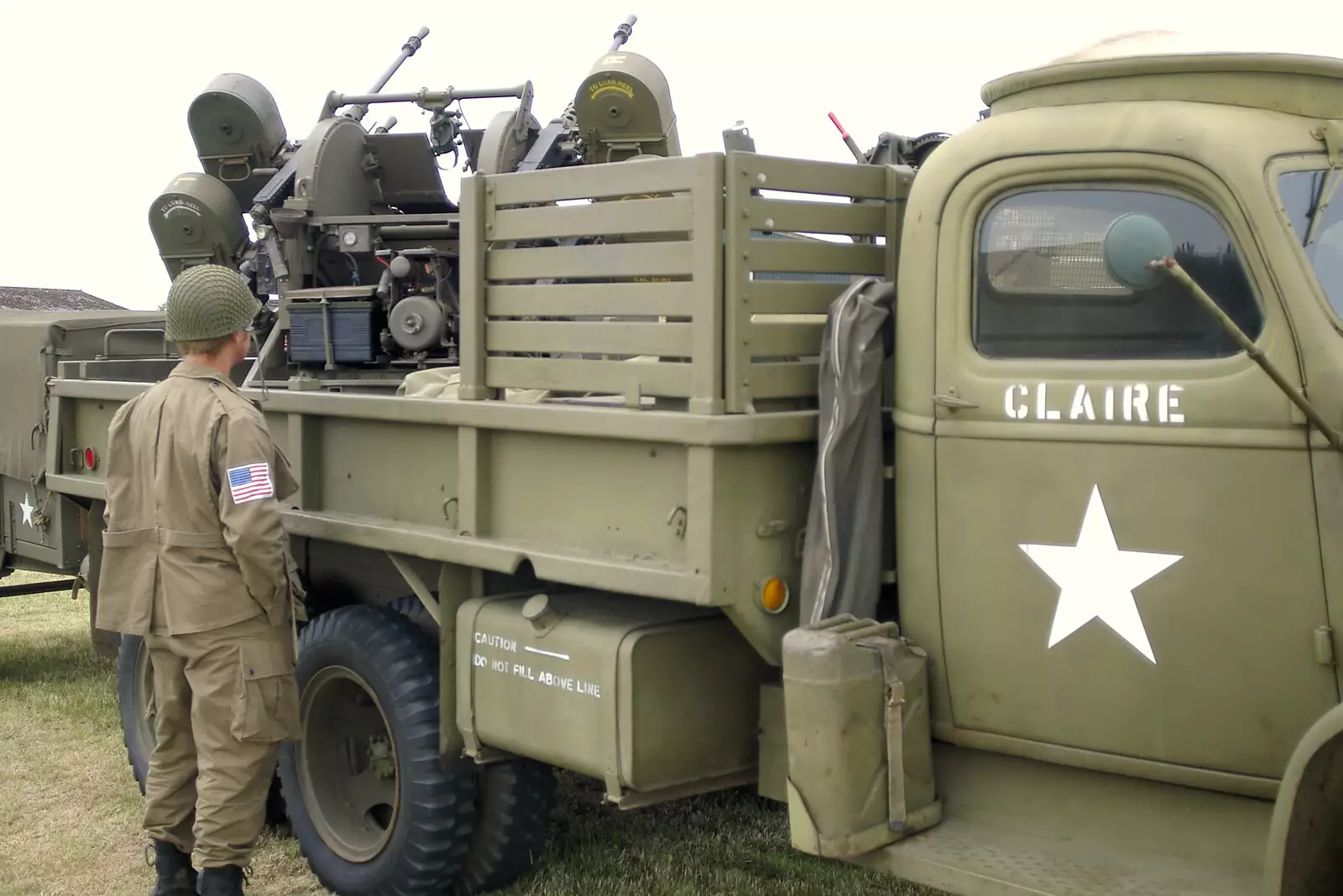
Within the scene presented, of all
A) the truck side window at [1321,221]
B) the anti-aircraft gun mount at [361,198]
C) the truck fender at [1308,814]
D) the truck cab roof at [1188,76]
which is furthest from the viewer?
the anti-aircraft gun mount at [361,198]

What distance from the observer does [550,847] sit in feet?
16.3

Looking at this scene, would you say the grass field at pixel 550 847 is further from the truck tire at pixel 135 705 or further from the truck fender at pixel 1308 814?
the truck fender at pixel 1308 814

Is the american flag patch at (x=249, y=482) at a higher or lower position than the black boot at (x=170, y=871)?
higher

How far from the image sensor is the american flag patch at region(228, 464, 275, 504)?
160 inches

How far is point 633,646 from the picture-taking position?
12.1 feet

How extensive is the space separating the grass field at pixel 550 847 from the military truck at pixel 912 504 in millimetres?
343

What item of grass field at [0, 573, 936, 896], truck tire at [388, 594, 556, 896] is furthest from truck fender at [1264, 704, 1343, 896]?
truck tire at [388, 594, 556, 896]

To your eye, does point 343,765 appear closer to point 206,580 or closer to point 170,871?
point 170,871

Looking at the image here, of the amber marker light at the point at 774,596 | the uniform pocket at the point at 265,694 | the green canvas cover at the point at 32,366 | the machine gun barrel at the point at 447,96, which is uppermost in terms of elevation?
the machine gun barrel at the point at 447,96

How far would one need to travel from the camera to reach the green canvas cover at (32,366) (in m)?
6.81

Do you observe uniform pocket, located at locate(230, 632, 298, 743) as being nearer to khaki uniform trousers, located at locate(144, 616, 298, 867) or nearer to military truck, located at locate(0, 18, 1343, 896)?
khaki uniform trousers, located at locate(144, 616, 298, 867)

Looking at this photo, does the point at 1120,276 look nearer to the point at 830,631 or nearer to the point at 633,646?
the point at 830,631

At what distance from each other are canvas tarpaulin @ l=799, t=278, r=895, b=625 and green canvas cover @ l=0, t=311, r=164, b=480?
14.4 feet

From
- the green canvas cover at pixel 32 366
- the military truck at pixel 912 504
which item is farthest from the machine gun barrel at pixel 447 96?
the military truck at pixel 912 504
